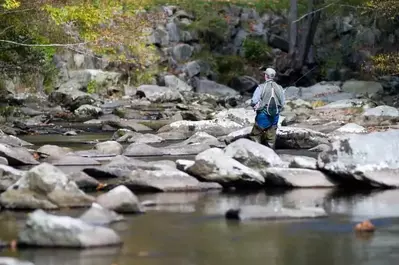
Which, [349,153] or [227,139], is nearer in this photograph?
[349,153]

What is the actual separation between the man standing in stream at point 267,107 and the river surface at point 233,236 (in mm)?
4783

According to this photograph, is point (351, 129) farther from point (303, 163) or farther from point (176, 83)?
point (176, 83)

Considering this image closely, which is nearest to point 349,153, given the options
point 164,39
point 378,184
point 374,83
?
point 378,184

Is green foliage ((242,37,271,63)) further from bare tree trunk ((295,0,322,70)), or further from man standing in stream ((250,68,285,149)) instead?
man standing in stream ((250,68,285,149))

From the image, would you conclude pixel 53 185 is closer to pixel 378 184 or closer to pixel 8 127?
pixel 378 184

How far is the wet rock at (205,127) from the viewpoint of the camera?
22938mm

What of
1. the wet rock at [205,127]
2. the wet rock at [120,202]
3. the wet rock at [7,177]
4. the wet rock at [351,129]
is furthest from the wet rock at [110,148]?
the wet rock at [351,129]

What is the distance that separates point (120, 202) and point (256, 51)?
3325 cm

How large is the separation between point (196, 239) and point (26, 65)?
→ 16.4m

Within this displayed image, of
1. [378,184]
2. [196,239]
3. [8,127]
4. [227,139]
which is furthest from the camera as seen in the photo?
[8,127]

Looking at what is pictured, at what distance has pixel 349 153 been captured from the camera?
12844mm

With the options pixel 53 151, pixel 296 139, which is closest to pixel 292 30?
pixel 296 139

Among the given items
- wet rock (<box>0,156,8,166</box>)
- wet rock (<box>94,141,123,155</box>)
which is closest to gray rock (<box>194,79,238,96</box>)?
wet rock (<box>94,141,123,155</box>)

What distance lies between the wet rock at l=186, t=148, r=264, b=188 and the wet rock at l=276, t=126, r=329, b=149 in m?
5.75
